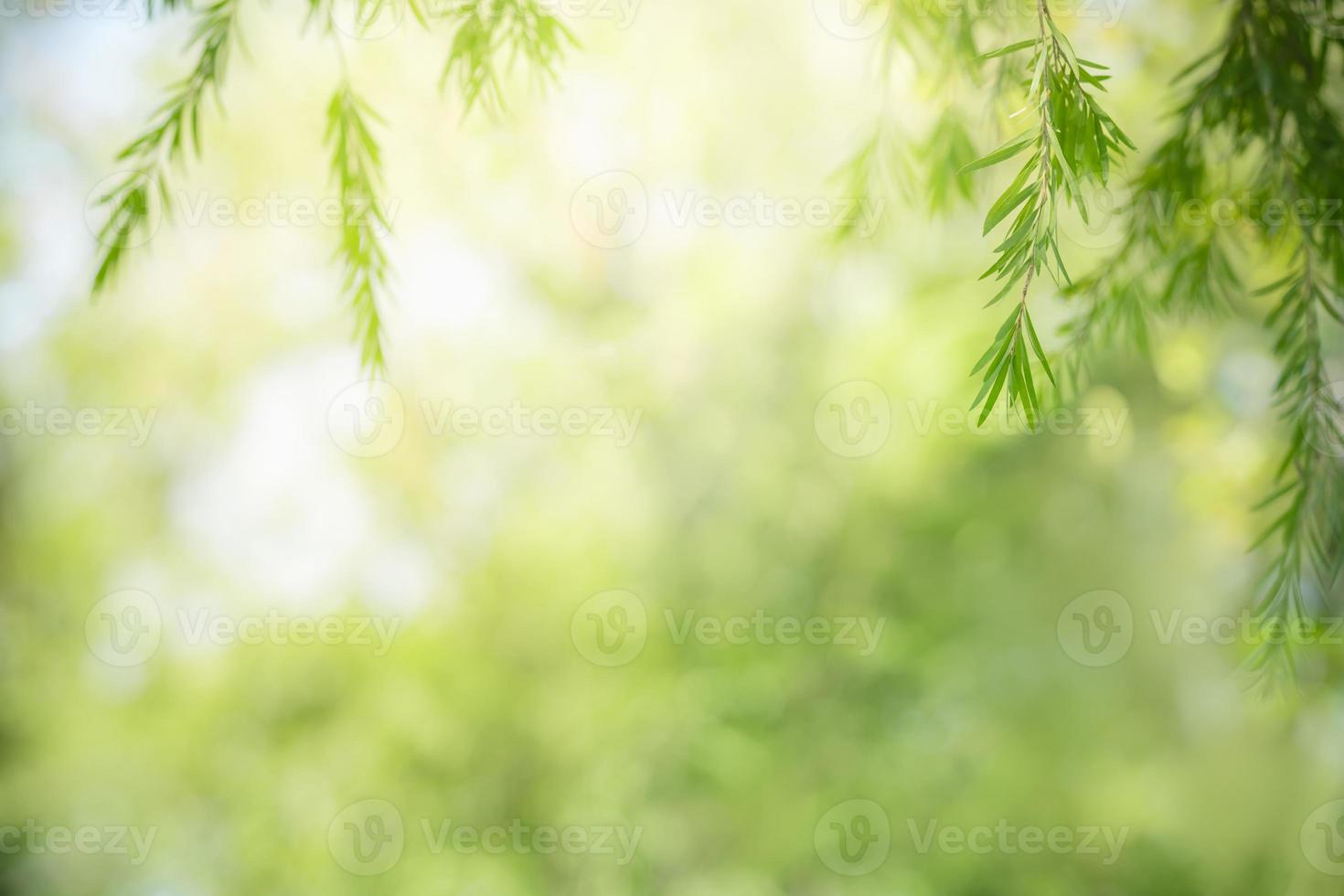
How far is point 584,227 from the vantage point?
2199 mm

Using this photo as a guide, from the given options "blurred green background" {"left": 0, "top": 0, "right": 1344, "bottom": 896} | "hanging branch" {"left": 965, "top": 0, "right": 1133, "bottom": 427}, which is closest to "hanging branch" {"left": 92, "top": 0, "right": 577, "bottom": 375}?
"hanging branch" {"left": 965, "top": 0, "right": 1133, "bottom": 427}

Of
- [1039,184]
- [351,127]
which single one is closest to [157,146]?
[351,127]

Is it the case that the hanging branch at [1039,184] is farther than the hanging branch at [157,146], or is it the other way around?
the hanging branch at [157,146]

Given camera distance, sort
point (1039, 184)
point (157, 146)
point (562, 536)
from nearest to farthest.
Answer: point (1039, 184), point (157, 146), point (562, 536)

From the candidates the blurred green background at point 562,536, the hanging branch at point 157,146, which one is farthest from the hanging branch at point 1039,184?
the blurred green background at point 562,536

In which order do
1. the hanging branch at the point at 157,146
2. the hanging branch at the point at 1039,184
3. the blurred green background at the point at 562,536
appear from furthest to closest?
1. the blurred green background at the point at 562,536
2. the hanging branch at the point at 157,146
3. the hanging branch at the point at 1039,184

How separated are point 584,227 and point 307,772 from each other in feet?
5.50

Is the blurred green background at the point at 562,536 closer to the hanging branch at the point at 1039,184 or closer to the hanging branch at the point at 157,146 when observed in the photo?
the hanging branch at the point at 157,146

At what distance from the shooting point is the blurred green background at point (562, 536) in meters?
2.11

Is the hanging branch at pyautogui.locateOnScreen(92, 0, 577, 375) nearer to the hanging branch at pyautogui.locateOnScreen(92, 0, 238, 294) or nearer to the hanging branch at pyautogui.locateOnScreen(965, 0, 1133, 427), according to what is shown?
the hanging branch at pyautogui.locateOnScreen(92, 0, 238, 294)

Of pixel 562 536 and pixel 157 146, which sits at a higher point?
pixel 157 146

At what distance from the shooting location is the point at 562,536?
2.26 m

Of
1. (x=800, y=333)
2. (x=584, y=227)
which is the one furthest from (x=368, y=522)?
(x=800, y=333)

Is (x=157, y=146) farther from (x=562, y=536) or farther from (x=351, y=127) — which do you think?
(x=562, y=536)
